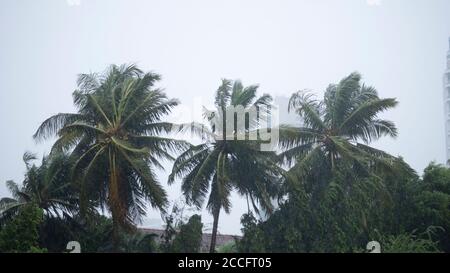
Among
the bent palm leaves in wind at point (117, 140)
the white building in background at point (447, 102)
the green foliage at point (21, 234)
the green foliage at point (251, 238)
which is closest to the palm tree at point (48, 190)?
the bent palm leaves in wind at point (117, 140)

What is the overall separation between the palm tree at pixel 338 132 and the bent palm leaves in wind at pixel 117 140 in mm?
5666

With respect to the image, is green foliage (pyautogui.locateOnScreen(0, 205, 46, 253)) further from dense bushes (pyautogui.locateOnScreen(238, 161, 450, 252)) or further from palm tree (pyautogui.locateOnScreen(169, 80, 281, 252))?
dense bushes (pyautogui.locateOnScreen(238, 161, 450, 252))

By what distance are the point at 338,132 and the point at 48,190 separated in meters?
13.6

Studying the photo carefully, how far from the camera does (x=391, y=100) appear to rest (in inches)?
817

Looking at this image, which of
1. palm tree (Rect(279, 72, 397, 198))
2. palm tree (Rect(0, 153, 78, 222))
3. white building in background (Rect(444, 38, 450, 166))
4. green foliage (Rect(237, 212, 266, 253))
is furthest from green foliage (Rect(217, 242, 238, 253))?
white building in background (Rect(444, 38, 450, 166))

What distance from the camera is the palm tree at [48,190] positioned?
20203 mm

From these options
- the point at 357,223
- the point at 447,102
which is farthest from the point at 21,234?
the point at 447,102

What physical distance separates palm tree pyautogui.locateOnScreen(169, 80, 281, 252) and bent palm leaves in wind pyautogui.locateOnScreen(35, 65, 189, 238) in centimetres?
105

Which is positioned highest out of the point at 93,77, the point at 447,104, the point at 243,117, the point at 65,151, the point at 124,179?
the point at 447,104

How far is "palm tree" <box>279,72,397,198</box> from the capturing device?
2042 cm

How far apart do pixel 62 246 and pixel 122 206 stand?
5303mm
